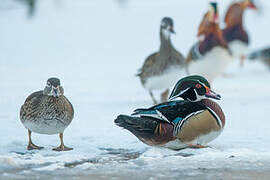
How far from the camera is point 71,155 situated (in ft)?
16.1

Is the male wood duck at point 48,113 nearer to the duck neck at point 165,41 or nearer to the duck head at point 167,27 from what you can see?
the duck neck at point 165,41

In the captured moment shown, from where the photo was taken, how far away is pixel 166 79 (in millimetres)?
7188

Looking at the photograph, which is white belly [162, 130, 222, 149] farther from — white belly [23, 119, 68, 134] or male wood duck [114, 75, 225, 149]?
white belly [23, 119, 68, 134]

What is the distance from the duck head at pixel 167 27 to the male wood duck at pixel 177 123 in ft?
8.30

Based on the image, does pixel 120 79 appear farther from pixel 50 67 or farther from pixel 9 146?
→ pixel 9 146

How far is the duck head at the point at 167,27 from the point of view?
24.5 feet

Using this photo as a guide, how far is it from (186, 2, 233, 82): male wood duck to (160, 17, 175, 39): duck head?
0.96 m

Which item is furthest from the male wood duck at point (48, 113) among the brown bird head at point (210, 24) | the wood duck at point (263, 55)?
the wood duck at point (263, 55)

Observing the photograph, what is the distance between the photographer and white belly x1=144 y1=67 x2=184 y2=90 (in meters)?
7.19

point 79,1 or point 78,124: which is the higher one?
Result: point 79,1

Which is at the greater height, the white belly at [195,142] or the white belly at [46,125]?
the white belly at [46,125]

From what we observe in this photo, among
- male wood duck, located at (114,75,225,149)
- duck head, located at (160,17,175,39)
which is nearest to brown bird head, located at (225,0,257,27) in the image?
duck head, located at (160,17,175,39)

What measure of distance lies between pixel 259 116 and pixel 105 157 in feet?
8.18

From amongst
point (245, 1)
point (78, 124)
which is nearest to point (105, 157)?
point (78, 124)
